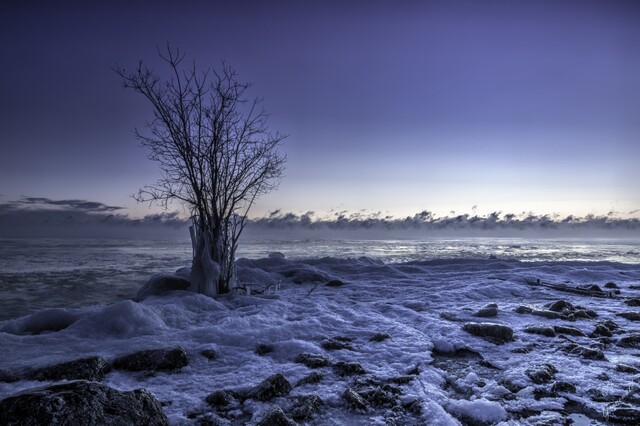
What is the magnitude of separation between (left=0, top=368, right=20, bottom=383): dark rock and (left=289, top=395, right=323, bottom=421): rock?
280cm

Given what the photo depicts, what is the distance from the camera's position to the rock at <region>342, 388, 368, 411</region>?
10.6ft

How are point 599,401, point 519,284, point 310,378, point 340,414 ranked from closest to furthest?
point 340,414, point 599,401, point 310,378, point 519,284

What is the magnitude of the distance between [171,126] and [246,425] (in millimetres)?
8207

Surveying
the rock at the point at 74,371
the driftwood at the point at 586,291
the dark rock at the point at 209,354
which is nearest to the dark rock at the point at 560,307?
the driftwood at the point at 586,291

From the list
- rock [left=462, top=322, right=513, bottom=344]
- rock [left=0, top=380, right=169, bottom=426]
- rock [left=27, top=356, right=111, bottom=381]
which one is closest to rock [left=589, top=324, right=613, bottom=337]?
rock [left=462, top=322, right=513, bottom=344]

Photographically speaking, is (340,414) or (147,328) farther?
(147,328)

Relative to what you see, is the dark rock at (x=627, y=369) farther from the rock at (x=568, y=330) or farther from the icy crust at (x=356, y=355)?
the rock at (x=568, y=330)

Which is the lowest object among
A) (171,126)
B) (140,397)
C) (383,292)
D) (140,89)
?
(383,292)

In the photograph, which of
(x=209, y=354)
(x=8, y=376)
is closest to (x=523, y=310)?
(x=209, y=354)

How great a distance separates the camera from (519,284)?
11586mm

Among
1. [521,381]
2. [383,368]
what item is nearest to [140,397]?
[383,368]

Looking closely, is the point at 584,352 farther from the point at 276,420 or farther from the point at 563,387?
the point at 276,420

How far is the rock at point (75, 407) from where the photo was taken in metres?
2.17

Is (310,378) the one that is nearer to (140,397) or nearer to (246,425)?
(246,425)
